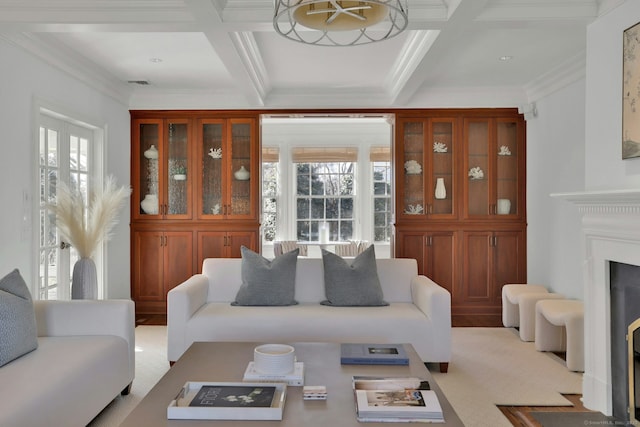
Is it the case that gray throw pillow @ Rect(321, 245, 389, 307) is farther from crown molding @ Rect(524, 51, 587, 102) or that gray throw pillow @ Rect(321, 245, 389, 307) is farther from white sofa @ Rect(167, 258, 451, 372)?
crown molding @ Rect(524, 51, 587, 102)

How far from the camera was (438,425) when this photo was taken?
70.0 inches

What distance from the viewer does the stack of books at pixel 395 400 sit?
5.95ft

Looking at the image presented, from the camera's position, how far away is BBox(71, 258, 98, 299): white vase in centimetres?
380

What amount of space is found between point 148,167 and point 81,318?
305 cm

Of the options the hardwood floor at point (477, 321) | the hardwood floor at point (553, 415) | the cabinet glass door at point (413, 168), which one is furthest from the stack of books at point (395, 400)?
the cabinet glass door at point (413, 168)

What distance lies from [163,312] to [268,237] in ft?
7.65

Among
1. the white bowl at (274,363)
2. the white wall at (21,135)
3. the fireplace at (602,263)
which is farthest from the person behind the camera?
the white wall at (21,135)

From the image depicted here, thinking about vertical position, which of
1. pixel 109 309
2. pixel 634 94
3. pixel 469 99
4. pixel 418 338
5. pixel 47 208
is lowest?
pixel 418 338

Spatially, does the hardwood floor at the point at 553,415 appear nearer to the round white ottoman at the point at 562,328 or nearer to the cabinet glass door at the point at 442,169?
the round white ottoman at the point at 562,328

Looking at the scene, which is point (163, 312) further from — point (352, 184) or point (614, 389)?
point (614, 389)

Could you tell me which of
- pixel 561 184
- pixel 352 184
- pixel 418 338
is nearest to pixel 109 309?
pixel 418 338

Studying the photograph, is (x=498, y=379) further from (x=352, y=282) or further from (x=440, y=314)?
(x=352, y=282)

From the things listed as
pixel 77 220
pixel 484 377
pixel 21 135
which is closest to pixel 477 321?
pixel 484 377

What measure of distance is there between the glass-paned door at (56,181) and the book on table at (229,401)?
100 inches
